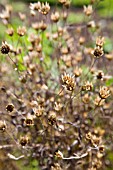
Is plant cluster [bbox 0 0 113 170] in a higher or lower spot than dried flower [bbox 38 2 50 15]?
lower

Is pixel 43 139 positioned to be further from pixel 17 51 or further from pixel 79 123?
pixel 17 51

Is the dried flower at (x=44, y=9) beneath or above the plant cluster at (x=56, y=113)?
above

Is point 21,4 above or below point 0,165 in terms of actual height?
above

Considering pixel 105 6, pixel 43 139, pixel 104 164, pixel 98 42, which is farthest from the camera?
pixel 105 6

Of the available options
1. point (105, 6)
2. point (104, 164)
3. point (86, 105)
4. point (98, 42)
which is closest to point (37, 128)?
point (86, 105)

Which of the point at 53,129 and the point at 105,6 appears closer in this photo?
the point at 53,129

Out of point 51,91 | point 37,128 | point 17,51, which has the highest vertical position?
point 17,51

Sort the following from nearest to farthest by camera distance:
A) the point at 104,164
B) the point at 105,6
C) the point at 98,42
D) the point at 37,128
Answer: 1. the point at 98,42
2. the point at 37,128
3. the point at 104,164
4. the point at 105,6

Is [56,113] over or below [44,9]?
below

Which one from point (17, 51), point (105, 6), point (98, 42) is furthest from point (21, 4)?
point (98, 42)

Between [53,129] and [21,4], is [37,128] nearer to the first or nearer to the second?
[53,129]
